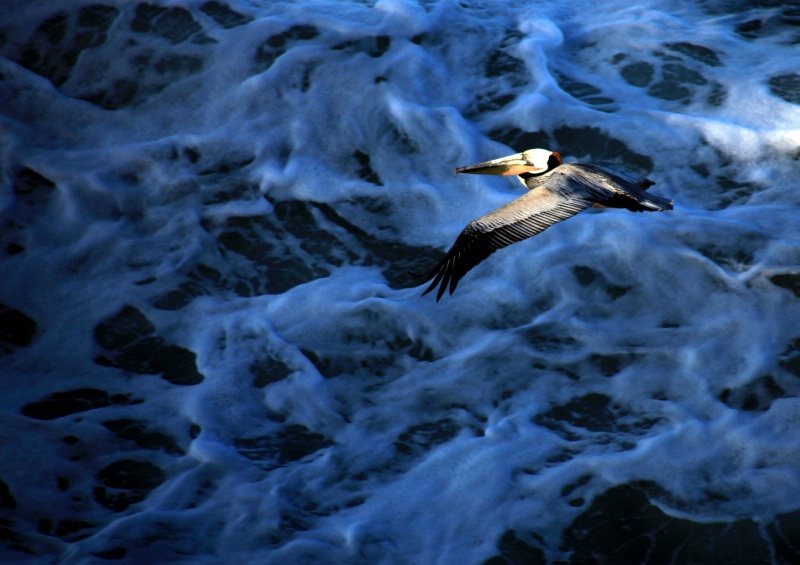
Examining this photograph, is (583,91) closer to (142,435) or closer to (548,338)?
(548,338)

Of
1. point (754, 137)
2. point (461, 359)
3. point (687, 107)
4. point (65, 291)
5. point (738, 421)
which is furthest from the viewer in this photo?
point (687, 107)

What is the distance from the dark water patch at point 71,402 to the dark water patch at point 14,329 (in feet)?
2.03

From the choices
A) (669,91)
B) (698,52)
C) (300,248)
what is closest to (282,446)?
(300,248)

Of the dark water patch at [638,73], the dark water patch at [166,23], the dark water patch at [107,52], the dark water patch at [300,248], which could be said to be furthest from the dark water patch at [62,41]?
the dark water patch at [638,73]

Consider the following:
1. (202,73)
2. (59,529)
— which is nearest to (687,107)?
(202,73)

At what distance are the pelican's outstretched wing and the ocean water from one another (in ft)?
3.89

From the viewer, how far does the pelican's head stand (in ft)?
23.3

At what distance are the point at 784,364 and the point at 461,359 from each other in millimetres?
2041

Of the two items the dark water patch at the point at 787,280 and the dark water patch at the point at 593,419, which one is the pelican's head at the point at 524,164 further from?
the dark water patch at the point at 787,280

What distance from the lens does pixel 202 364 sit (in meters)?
7.15

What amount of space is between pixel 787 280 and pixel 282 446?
359 cm

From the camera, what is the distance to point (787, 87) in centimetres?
900

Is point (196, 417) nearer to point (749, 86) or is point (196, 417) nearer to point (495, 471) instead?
point (495, 471)

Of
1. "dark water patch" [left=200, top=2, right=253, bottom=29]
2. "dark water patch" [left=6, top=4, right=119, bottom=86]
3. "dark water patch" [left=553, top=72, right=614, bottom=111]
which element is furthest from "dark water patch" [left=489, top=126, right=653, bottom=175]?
"dark water patch" [left=6, top=4, right=119, bottom=86]
